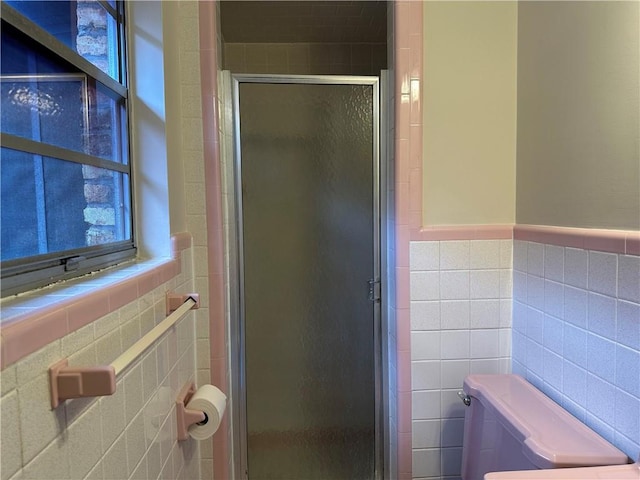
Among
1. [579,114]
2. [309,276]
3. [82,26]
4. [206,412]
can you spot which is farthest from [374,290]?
[82,26]

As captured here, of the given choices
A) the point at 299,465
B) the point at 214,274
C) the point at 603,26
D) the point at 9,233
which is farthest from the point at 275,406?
the point at 603,26

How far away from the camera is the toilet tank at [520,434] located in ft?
3.36

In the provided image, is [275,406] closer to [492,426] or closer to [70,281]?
[492,426]

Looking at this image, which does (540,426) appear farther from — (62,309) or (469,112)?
(62,309)

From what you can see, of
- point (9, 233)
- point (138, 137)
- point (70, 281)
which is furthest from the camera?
point (138, 137)

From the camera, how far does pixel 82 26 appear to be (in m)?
1.08

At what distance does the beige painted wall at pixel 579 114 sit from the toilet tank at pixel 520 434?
0.53m

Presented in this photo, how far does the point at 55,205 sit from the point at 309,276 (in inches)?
44.2

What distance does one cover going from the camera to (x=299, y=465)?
6.39ft

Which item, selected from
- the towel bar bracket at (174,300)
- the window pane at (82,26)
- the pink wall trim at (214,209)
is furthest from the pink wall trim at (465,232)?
the window pane at (82,26)

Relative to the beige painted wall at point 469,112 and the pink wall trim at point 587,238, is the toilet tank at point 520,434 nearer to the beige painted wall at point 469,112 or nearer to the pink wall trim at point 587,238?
the pink wall trim at point 587,238

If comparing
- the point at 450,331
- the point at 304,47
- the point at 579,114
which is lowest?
the point at 450,331

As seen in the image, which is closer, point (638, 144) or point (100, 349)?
point (100, 349)

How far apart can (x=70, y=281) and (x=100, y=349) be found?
18cm
